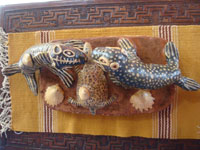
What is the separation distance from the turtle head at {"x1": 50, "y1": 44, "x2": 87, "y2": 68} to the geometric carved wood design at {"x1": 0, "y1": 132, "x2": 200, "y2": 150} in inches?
17.6

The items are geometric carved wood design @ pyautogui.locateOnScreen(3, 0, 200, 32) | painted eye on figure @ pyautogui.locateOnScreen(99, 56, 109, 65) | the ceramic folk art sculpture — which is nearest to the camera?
painted eye on figure @ pyautogui.locateOnScreen(99, 56, 109, 65)

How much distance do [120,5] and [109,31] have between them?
142 millimetres

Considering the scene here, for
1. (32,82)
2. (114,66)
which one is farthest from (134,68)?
(32,82)

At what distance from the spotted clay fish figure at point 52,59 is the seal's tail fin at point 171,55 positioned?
0.33 metres

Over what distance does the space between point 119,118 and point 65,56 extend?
415mm

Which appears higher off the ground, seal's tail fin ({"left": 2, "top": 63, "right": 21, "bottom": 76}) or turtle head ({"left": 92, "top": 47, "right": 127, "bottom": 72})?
turtle head ({"left": 92, "top": 47, "right": 127, "bottom": 72})

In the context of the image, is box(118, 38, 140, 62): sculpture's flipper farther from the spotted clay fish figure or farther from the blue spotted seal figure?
the spotted clay fish figure

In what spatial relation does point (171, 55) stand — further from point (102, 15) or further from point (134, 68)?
point (102, 15)

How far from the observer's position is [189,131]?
74 cm

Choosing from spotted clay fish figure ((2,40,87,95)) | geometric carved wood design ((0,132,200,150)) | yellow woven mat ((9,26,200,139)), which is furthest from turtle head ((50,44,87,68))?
geometric carved wood design ((0,132,200,150))

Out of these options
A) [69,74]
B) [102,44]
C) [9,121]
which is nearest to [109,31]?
[102,44]

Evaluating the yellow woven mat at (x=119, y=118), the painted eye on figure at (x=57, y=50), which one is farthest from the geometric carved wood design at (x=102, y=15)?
the painted eye on figure at (x=57, y=50)

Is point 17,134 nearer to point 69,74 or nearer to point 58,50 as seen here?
point 69,74

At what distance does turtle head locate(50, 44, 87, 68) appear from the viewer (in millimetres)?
566
